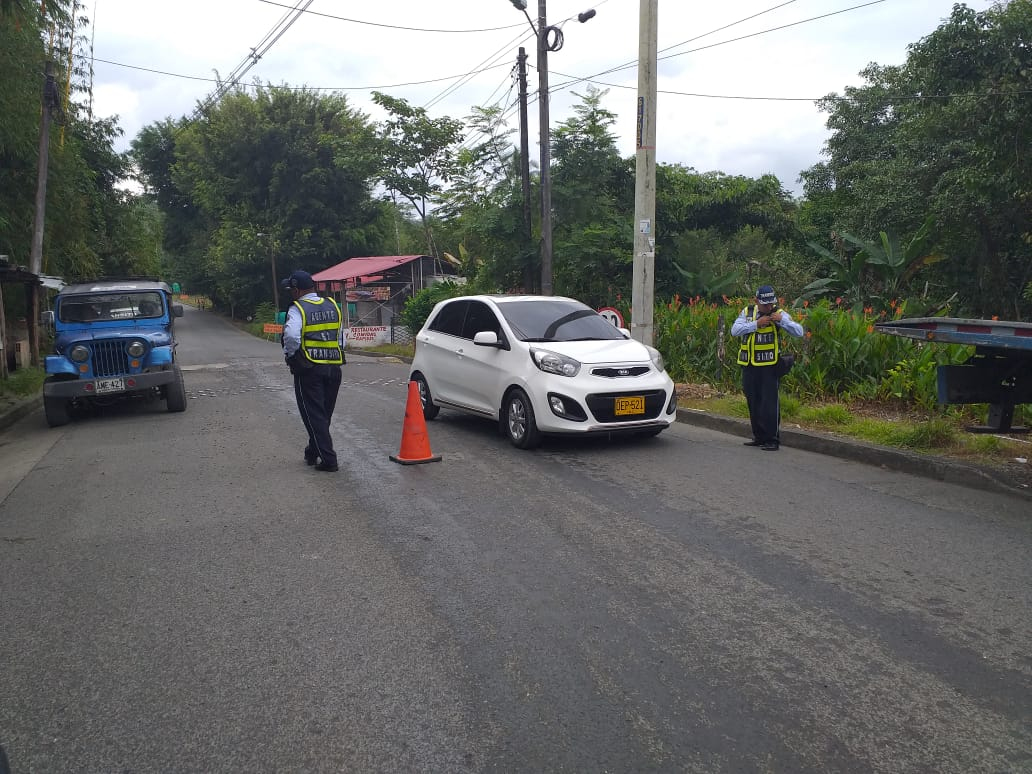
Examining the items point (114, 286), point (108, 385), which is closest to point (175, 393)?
point (108, 385)

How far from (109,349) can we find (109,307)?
132cm

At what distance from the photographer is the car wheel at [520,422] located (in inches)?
347

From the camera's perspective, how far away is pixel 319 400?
26.1ft

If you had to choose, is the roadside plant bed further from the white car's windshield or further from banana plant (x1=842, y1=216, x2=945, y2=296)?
banana plant (x1=842, y1=216, x2=945, y2=296)

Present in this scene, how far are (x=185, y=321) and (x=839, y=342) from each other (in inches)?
2279

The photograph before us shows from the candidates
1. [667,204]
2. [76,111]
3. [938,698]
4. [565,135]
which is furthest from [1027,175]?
[76,111]

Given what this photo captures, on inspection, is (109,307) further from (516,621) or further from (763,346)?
(516,621)

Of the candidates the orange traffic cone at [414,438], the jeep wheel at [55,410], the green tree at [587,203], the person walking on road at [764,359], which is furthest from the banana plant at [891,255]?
the jeep wheel at [55,410]

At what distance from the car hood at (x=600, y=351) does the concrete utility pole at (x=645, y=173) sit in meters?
3.74

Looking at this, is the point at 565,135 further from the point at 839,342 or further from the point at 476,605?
the point at 476,605

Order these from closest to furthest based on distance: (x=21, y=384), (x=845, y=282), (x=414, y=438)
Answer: (x=414, y=438) < (x=21, y=384) < (x=845, y=282)

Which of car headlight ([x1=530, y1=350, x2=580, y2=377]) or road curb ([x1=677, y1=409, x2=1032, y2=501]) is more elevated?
car headlight ([x1=530, y1=350, x2=580, y2=377])

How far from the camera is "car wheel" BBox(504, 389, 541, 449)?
28.9ft

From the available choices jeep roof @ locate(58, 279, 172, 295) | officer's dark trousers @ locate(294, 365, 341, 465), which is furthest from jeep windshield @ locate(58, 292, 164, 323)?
officer's dark trousers @ locate(294, 365, 341, 465)
